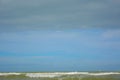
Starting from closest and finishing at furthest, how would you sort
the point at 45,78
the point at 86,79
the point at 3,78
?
the point at 86,79, the point at 45,78, the point at 3,78

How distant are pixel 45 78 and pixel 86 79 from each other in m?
10.7

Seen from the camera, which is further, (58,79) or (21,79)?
(21,79)

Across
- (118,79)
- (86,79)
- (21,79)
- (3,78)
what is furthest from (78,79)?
(3,78)

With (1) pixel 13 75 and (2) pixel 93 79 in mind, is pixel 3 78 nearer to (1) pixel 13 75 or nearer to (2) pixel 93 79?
(1) pixel 13 75

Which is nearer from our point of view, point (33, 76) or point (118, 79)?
point (118, 79)

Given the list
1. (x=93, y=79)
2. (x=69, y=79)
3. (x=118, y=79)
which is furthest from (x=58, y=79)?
(x=118, y=79)

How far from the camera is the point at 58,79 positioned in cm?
6856

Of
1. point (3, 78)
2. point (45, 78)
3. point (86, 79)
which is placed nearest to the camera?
point (86, 79)

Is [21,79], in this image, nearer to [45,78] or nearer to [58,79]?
[45,78]

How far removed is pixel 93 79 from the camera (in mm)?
67188

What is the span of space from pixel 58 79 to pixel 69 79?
251 centimetres

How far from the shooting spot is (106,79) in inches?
2640

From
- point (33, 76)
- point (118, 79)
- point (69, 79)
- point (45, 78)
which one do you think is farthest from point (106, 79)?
point (33, 76)

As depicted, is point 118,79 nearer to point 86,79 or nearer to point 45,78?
point 86,79
